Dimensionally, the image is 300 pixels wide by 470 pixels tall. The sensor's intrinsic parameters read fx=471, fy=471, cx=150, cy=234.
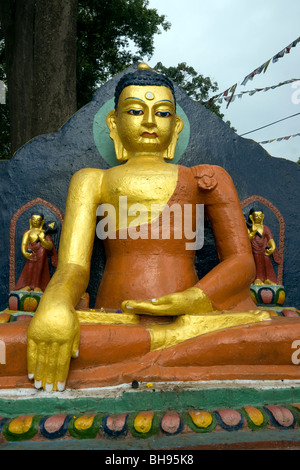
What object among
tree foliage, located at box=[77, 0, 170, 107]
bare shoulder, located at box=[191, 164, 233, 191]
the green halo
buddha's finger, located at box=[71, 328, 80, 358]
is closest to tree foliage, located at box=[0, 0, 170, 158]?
tree foliage, located at box=[77, 0, 170, 107]

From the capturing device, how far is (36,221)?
11.1 ft

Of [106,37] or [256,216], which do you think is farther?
[106,37]

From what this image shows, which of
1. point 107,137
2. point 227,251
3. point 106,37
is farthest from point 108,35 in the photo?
point 227,251

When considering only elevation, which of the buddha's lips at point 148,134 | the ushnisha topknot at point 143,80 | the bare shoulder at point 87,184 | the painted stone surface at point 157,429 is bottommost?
the painted stone surface at point 157,429

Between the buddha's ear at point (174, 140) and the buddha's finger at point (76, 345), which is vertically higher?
the buddha's ear at point (174, 140)

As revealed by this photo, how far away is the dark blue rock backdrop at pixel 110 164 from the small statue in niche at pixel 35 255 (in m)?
0.29

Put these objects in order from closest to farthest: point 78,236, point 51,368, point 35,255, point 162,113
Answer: point 51,368
point 78,236
point 162,113
point 35,255

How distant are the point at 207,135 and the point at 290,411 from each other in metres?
2.43

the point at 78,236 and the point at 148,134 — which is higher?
the point at 148,134

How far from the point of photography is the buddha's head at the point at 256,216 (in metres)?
3.52

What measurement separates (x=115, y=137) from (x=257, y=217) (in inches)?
47.4

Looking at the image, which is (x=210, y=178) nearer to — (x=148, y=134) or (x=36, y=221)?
(x=148, y=134)

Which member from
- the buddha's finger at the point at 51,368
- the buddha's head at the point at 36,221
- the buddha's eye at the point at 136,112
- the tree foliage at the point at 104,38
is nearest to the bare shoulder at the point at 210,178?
the buddha's eye at the point at 136,112

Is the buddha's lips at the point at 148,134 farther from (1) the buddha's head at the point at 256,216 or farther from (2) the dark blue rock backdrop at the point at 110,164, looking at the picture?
(1) the buddha's head at the point at 256,216
